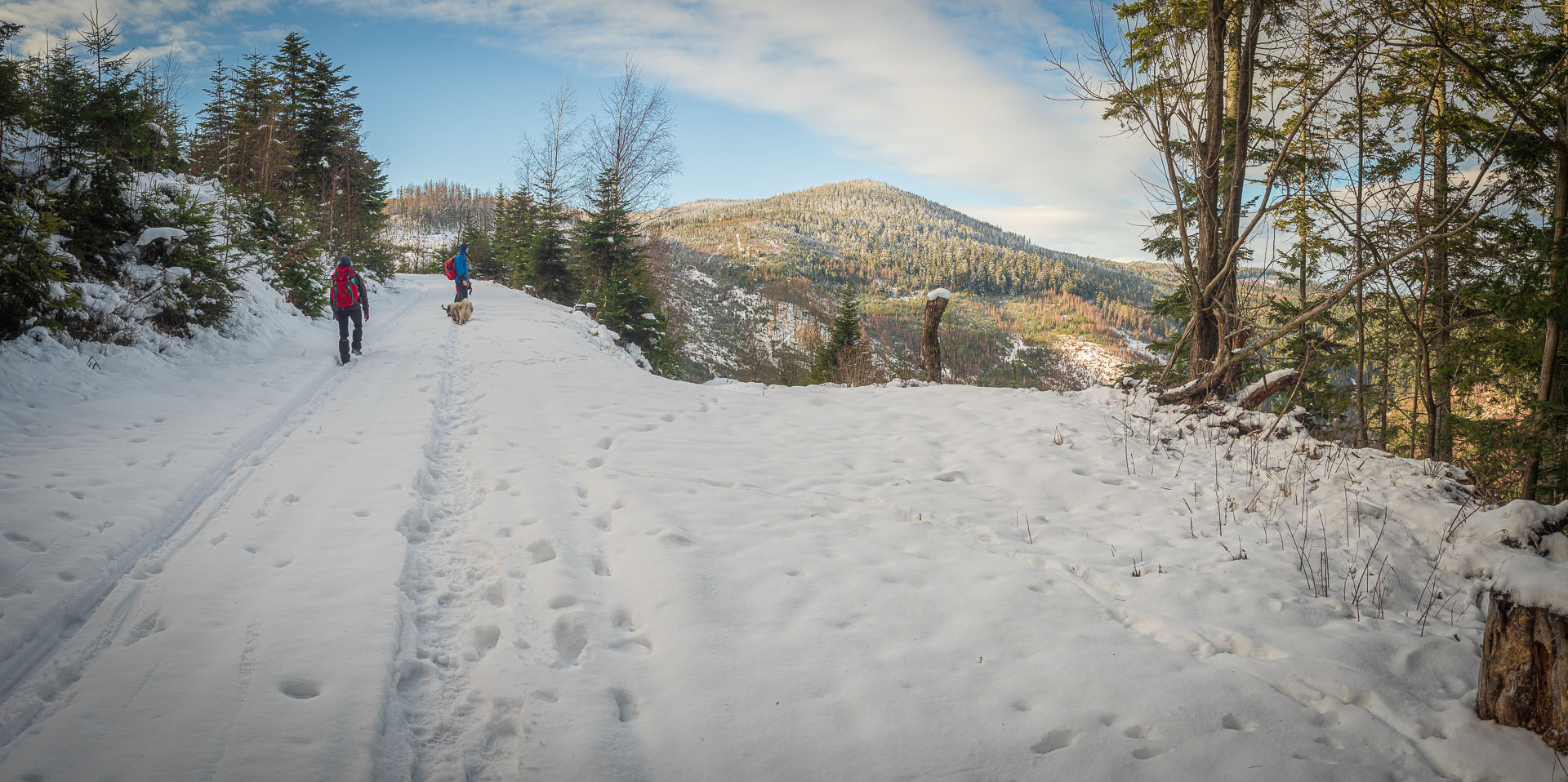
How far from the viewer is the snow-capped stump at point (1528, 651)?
228 cm

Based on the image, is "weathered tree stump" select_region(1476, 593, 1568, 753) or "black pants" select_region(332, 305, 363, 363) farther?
"black pants" select_region(332, 305, 363, 363)

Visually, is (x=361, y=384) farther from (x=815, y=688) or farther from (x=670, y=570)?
(x=815, y=688)

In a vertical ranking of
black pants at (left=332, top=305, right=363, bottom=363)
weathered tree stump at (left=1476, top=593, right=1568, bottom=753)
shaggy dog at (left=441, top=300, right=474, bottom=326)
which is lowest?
weathered tree stump at (left=1476, top=593, right=1568, bottom=753)

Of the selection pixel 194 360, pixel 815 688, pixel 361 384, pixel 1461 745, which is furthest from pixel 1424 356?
pixel 194 360

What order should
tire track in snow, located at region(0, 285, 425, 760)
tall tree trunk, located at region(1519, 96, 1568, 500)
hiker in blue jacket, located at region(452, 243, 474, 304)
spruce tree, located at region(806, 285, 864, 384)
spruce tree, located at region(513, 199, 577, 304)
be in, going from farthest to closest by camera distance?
1. spruce tree, located at region(513, 199, 577, 304)
2. spruce tree, located at region(806, 285, 864, 384)
3. hiker in blue jacket, located at region(452, 243, 474, 304)
4. tall tree trunk, located at region(1519, 96, 1568, 500)
5. tire track in snow, located at region(0, 285, 425, 760)

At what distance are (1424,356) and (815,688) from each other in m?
9.97

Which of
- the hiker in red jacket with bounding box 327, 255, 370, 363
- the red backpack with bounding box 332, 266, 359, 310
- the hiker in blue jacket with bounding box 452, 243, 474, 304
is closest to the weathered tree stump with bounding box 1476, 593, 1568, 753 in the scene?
the hiker in red jacket with bounding box 327, 255, 370, 363

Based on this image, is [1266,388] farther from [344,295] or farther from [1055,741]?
[344,295]

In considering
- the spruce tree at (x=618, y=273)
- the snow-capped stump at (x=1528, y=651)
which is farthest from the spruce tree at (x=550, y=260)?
the snow-capped stump at (x=1528, y=651)

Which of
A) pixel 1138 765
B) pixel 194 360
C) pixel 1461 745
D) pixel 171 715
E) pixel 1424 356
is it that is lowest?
pixel 171 715

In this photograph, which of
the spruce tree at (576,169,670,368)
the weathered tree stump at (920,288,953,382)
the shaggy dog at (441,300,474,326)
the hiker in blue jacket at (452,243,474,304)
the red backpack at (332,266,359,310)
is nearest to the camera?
the red backpack at (332,266,359,310)

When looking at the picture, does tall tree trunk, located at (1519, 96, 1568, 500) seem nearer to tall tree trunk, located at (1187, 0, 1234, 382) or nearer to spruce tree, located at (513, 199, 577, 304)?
tall tree trunk, located at (1187, 0, 1234, 382)

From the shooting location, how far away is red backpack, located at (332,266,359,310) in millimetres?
9969

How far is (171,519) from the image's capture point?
423 centimetres
